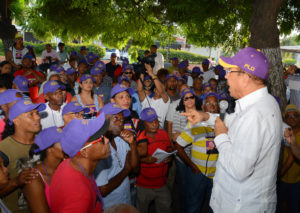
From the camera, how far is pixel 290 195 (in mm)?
3791

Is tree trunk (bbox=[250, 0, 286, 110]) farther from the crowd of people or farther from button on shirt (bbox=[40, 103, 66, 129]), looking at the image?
button on shirt (bbox=[40, 103, 66, 129])

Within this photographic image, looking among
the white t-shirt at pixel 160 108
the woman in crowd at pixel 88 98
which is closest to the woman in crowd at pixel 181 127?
the white t-shirt at pixel 160 108

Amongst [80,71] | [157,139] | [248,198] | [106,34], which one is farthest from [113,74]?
[248,198]

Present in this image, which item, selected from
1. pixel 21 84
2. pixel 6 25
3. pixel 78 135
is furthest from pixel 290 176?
pixel 6 25

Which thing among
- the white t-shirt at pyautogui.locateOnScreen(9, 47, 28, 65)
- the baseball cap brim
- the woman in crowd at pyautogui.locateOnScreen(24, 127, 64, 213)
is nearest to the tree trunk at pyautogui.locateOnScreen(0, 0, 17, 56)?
the white t-shirt at pyautogui.locateOnScreen(9, 47, 28, 65)

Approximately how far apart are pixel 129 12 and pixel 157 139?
7.00 meters

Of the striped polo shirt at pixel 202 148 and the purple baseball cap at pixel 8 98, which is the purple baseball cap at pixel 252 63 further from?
the purple baseball cap at pixel 8 98

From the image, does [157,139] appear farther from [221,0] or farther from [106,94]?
[221,0]

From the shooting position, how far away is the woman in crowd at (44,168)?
2.12 meters

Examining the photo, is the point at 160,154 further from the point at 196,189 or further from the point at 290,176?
the point at 290,176

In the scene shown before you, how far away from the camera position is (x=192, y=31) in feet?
33.1

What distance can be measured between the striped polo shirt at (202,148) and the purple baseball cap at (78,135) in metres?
1.88

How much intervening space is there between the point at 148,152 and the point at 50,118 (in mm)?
1783

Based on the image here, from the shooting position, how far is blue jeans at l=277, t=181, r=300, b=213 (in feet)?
12.3
